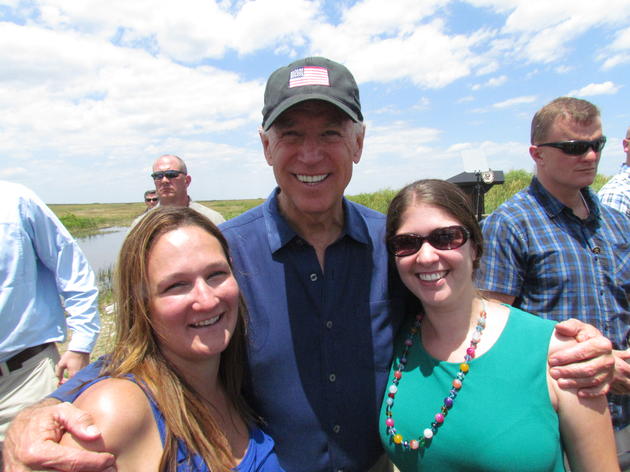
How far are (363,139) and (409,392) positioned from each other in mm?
1364

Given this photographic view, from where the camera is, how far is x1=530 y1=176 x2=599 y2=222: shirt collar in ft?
9.45

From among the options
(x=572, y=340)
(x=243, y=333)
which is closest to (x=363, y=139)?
(x=243, y=333)

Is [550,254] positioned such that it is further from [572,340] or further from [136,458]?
[136,458]

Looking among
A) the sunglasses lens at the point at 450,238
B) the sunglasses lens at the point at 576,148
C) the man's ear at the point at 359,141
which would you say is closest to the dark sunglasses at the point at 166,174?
the man's ear at the point at 359,141

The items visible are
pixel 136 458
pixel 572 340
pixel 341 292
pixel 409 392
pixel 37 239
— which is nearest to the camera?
pixel 136 458

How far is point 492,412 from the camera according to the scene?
1666 mm

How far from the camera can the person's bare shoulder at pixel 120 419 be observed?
1322 mm

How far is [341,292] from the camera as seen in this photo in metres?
2.06

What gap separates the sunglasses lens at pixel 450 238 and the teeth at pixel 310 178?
0.63 m

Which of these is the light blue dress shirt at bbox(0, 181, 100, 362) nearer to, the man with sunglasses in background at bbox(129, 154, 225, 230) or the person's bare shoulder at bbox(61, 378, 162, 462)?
the person's bare shoulder at bbox(61, 378, 162, 462)

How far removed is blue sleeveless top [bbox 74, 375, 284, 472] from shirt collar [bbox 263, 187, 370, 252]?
860 millimetres

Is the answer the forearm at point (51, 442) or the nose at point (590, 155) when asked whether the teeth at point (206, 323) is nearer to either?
the forearm at point (51, 442)

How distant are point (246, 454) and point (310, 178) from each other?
1.29 metres

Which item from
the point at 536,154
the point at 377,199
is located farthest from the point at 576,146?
the point at 377,199
